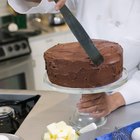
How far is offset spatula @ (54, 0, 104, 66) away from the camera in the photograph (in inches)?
28.0

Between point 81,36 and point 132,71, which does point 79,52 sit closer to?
point 81,36

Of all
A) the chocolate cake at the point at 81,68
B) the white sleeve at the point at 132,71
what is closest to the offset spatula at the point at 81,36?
the chocolate cake at the point at 81,68

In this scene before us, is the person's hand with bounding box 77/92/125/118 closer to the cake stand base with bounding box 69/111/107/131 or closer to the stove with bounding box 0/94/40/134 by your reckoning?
the cake stand base with bounding box 69/111/107/131

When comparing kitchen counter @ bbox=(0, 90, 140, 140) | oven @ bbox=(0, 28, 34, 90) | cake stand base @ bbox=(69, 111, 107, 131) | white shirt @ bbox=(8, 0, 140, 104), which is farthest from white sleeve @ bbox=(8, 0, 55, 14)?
oven @ bbox=(0, 28, 34, 90)

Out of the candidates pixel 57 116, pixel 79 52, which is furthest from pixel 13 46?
pixel 79 52

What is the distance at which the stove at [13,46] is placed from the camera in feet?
6.91

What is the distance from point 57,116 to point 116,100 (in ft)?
0.57

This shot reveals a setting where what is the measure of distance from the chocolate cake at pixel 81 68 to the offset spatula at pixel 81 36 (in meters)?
0.01

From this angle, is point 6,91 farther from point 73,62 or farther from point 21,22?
point 21,22

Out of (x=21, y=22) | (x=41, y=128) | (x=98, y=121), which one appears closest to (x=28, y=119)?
(x=41, y=128)

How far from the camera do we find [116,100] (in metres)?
0.98

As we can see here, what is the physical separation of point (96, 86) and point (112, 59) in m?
0.07

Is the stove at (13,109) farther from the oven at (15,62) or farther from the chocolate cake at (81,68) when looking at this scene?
the oven at (15,62)

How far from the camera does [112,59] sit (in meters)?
0.77
